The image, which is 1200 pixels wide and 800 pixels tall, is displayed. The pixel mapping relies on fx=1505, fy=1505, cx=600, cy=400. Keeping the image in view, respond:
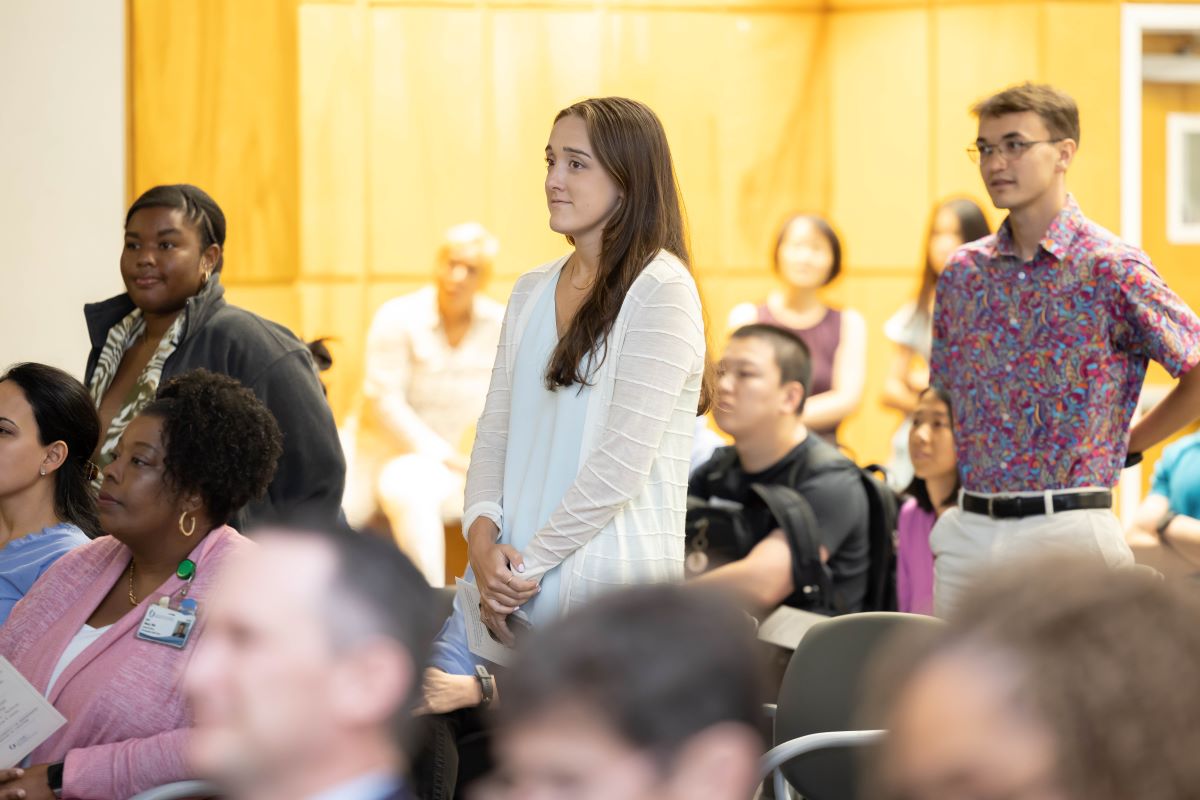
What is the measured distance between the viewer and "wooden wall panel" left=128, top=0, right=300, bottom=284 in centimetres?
626

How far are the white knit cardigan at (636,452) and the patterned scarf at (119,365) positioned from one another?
3.81 ft

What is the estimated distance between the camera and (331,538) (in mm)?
1332

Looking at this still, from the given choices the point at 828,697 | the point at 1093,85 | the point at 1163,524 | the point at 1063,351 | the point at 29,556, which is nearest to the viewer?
the point at 828,697

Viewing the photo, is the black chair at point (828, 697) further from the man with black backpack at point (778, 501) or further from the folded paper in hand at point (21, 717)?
the folded paper in hand at point (21, 717)

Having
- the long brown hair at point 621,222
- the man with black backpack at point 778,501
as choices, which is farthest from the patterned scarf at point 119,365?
the man with black backpack at point 778,501

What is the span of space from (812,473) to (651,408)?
4.62ft

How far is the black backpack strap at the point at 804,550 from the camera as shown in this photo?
11.9ft

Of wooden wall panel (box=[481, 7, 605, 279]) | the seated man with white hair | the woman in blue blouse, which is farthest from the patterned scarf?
wooden wall panel (box=[481, 7, 605, 279])

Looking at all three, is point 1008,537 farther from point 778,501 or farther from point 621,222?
point 621,222

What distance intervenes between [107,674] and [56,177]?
12.7 ft

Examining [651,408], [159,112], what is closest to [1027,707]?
[651,408]

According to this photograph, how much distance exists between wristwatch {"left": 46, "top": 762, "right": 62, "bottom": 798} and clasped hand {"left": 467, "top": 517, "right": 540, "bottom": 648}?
0.73 metres

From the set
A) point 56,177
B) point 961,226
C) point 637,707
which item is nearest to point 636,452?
point 637,707

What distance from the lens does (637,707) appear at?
105cm
